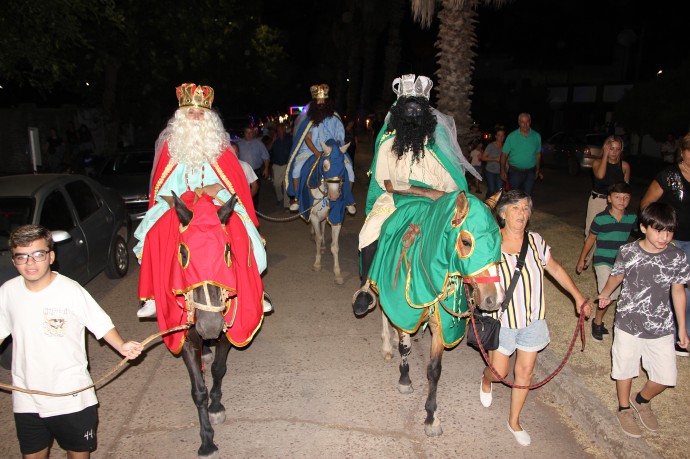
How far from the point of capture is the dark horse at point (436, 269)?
3639mm

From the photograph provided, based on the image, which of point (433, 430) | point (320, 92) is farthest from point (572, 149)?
point (433, 430)

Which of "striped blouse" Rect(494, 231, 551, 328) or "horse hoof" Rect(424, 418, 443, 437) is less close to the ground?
"striped blouse" Rect(494, 231, 551, 328)

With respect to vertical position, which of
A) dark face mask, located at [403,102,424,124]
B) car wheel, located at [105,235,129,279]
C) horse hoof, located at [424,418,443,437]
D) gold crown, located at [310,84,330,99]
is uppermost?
gold crown, located at [310,84,330,99]

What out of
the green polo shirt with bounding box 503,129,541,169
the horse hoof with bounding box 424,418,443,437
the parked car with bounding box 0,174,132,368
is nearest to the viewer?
the horse hoof with bounding box 424,418,443,437

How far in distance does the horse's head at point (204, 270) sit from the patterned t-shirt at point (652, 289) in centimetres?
318

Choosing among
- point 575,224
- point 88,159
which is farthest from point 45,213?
point 88,159

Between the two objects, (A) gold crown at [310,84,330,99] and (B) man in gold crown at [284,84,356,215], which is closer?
(B) man in gold crown at [284,84,356,215]

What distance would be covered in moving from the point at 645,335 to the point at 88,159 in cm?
1776

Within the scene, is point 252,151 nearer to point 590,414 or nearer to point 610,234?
point 610,234

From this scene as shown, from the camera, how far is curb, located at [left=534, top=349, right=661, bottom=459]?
172 inches

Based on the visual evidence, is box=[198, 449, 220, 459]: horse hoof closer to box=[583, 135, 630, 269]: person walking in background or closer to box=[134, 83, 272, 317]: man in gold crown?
box=[134, 83, 272, 317]: man in gold crown

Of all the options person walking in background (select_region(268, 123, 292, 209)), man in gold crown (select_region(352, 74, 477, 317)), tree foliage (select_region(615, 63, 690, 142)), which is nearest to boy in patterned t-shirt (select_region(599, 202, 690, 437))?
man in gold crown (select_region(352, 74, 477, 317))

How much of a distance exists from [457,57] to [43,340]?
10867 millimetres

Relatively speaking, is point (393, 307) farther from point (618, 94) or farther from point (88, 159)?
point (618, 94)
